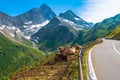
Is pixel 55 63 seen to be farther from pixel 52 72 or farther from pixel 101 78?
pixel 101 78

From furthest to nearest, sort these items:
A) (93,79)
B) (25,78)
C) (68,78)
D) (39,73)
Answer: (39,73) < (25,78) < (68,78) < (93,79)

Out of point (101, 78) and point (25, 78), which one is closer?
point (101, 78)

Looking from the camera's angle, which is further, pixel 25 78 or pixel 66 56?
pixel 66 56

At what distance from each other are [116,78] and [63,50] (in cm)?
1319

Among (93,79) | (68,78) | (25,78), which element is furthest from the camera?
(25,78)

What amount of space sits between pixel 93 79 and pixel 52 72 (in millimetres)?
6422

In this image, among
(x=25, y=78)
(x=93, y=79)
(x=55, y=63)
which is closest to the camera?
(x=93, y=79)

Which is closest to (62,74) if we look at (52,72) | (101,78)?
(52,72)

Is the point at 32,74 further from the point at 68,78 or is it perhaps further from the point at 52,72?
the point at 68,78

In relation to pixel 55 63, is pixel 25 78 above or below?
below

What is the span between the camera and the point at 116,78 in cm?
1731

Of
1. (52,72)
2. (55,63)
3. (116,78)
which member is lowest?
(116,78)

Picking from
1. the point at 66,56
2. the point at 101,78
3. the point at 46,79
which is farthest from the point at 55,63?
the point at 101,78

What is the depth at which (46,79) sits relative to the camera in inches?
817
